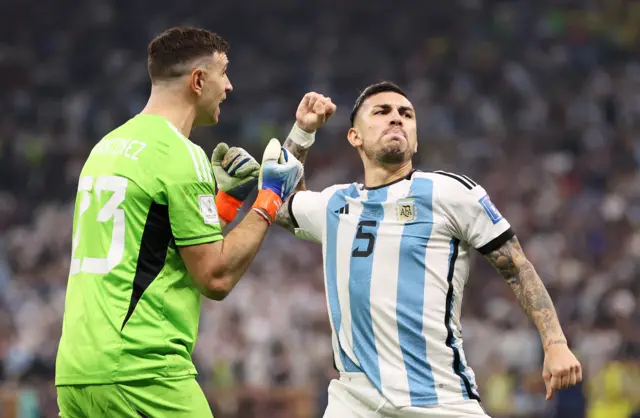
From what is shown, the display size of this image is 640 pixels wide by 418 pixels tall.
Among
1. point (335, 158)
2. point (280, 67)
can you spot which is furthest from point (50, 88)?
point (335, 158)

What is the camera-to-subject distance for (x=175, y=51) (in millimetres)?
4059

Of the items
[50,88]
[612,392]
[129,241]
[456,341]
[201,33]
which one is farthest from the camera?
[50,88]

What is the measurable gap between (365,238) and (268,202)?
2.42 feet

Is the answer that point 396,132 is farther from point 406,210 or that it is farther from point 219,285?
point 219,285

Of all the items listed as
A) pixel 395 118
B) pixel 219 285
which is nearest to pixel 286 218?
pixel 395 118

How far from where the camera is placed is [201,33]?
4141 millimetres

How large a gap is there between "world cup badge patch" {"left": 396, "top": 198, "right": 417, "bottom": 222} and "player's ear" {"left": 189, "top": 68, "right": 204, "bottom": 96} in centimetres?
110

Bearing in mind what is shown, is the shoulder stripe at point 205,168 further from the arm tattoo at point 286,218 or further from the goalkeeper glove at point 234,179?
the arm tattoo at point 286,218

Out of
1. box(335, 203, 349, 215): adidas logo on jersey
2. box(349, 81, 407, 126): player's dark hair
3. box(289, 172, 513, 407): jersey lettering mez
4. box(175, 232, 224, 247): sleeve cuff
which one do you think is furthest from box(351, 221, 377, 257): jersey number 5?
box(175, 232, 224, 247): sleeve cuff

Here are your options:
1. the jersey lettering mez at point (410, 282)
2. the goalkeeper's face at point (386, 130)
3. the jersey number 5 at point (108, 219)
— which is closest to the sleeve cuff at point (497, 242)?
the jersey lettering mez at point (410, 282)

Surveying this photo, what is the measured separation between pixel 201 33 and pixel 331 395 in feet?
5.61

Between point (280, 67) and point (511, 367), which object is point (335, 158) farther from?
point (511, 367)

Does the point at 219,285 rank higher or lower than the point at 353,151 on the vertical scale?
lower

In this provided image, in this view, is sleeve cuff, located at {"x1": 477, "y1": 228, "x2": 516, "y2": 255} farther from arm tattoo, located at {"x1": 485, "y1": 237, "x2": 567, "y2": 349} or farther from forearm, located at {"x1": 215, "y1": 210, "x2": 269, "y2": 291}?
forearm, located at {"x1": 215, "y1": 210, "x2": 269, "y2": 291}
